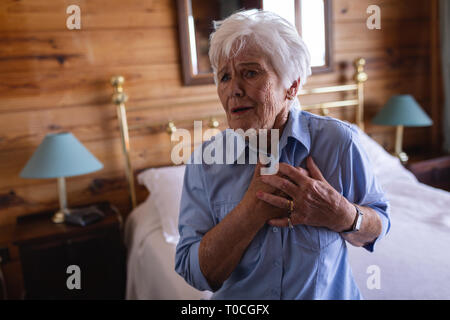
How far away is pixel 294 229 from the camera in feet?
2.95

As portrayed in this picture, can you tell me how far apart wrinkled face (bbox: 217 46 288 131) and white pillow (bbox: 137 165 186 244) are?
3.27ft

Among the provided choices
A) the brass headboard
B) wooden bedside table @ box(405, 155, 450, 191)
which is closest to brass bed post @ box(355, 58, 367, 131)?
the brass headboard

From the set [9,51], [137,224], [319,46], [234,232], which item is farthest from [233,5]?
[234,232]

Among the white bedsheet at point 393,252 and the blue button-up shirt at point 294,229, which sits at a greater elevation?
the blue button-up shirt at point 294,229

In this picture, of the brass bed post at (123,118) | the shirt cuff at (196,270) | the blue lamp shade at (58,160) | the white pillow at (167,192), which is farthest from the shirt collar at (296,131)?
the brass bed post at (123,118)

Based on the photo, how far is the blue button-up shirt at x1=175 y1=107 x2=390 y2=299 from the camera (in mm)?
894

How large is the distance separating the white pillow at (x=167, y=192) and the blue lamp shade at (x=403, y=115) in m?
1.47

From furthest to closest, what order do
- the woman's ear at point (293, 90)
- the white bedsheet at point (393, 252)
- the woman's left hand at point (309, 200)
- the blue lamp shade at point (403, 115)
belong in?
1. the blue lamp shade at point (403, 115)
2. the white bedsheet at point (393, 252)
3. the woman's ear at point (293, 90)
4. the woman's left hand at point (309, 200)

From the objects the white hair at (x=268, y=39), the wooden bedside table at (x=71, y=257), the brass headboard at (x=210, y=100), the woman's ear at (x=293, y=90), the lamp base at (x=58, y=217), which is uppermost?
the white hair at (x=268, y=39)

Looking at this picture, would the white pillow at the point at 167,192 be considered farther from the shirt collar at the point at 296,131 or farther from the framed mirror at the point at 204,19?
the shirt collar at the point at 296,131

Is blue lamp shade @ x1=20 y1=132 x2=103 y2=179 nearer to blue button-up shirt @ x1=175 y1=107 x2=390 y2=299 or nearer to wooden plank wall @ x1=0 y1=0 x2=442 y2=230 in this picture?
wooden plank wall @ x1=0 y1=0 x2=442 y2=230

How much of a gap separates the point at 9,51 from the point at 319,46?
72.7 inches

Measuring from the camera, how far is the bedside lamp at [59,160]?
5.71 ft

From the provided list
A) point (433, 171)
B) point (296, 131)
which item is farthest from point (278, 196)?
point (433, 171)
